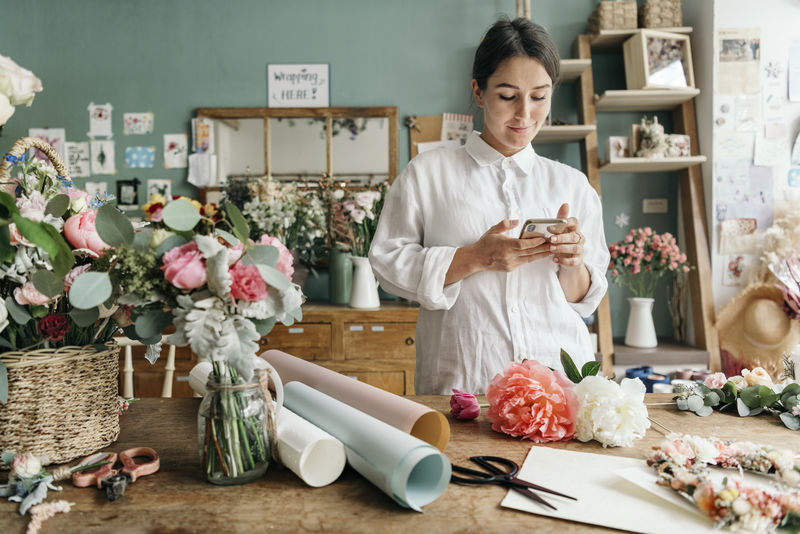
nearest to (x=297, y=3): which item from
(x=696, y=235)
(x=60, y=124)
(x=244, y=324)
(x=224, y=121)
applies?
(x=224, y=121)

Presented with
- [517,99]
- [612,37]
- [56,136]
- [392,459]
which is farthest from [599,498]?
[56,136]

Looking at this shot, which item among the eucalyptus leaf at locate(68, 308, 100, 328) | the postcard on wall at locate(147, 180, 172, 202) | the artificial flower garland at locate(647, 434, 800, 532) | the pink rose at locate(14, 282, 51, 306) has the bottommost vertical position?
the artificial flower garland at locate(647, 434, 800, 532)

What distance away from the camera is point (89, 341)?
0.90 metres

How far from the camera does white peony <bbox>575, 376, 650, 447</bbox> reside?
2.97ft

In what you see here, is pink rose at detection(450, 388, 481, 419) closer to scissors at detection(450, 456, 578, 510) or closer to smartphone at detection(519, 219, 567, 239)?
scissors at detection(450, 456, 578, 510)

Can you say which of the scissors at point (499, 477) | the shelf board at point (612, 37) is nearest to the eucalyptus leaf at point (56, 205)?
the scissors at point (499, 477)

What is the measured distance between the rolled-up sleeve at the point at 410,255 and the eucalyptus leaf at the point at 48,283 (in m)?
0.77

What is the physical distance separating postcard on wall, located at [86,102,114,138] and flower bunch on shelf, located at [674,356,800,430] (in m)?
3.43

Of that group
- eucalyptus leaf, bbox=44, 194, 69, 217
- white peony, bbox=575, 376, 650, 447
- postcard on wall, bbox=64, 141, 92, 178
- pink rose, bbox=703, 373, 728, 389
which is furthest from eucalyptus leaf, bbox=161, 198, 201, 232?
postcard on wall, bbox=64, 141, 92, 178

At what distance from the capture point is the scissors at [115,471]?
29.7 inches

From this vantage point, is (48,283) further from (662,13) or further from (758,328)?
(662,13)

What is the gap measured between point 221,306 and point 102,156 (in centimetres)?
320

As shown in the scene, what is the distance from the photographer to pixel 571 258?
4.35ft

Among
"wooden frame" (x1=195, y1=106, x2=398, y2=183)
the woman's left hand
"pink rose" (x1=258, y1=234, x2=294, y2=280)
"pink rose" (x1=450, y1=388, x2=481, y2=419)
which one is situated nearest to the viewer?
"pink rose" (x1=258, y1=234, x2=294, y2=280)
